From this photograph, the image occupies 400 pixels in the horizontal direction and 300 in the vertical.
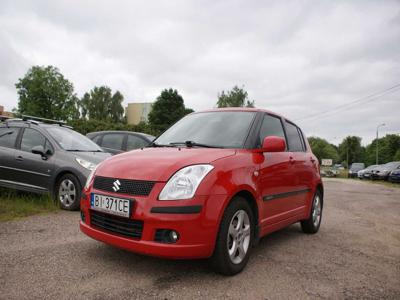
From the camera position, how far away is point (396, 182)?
2489cm

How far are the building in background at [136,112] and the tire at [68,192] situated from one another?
74739mm

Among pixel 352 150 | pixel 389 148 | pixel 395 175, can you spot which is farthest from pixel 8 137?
pixel 352 150

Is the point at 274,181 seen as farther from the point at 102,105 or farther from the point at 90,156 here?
the point at 102,105

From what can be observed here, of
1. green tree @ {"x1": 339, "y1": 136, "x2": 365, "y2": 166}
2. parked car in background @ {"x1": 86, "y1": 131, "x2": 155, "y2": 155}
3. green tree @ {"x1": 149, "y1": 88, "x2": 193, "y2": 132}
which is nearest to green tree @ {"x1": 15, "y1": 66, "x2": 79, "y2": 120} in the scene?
green tree @ {"x1": 149, "y1": 88, "x2": 193, "y2": 132}

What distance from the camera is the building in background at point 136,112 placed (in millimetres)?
80875

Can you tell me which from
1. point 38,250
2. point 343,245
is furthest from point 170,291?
point 343,245

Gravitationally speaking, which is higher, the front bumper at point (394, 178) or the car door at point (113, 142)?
the car door at point (113, 142)

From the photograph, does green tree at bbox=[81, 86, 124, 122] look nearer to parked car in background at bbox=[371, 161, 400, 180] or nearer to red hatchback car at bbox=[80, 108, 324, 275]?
parked car in background at bbox=[371, 161, 400, 180]

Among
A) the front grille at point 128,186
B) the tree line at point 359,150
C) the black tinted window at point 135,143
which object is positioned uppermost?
the tree line at point 359,150

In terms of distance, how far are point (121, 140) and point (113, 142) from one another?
0.26 meters

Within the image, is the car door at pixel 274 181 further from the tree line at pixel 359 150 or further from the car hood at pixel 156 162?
the tree line at pixel 359 150

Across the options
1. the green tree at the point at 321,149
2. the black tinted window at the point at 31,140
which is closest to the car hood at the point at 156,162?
the black tinted window at the point at 31,140

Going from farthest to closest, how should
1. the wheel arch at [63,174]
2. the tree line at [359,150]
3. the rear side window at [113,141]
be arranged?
the tree line at [359,150], the rear side window at [113,141], the wheel arch at [63,174]

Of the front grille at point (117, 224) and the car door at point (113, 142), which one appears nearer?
the front grille at point (117, 224)
